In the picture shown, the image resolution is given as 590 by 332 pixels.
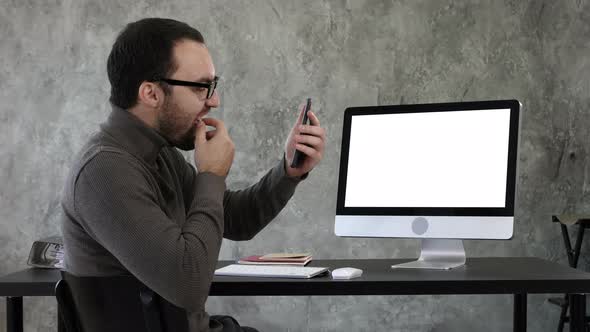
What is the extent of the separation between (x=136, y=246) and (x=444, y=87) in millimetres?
2937

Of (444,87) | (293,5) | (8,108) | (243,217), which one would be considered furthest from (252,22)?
(243,217)

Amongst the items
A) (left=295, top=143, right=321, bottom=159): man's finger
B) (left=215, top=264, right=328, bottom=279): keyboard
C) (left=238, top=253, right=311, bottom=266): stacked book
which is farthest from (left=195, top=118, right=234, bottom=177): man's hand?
(left=238, top=253, right=311, bottom=266): stacked book

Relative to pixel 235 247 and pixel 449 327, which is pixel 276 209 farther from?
pixel 449 327

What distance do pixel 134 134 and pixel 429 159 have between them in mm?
972

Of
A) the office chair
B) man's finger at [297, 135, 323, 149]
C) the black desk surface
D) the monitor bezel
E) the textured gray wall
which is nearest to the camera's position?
the office chair

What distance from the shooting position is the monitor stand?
2.08 m

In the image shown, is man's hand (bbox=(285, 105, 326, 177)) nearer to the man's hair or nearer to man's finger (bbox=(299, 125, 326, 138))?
man's finger (bbox=(299, 125, 326, 138))

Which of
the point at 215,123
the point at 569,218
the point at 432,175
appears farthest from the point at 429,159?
the point at 569,218

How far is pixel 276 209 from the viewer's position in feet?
6.46

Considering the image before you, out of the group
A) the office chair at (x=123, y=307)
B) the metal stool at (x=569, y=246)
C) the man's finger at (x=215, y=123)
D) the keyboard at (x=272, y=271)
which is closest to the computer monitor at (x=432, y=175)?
the keyboard at (x=272, y=271)

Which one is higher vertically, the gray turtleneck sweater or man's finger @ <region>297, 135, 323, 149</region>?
man's finger @ <region>297, 135, 323, 149</region>

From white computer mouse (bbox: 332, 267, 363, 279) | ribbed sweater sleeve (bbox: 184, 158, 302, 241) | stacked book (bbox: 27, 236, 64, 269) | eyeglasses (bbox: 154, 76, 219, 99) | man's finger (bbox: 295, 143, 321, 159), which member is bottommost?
stacked book (bbox: 27, 236, 64, 269)

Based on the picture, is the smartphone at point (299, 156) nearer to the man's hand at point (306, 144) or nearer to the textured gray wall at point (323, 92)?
the man's hand at point (306, 144)

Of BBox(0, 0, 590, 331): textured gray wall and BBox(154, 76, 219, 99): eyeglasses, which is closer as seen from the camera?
BBox(154, 76, 219, 99): eyeglasses
